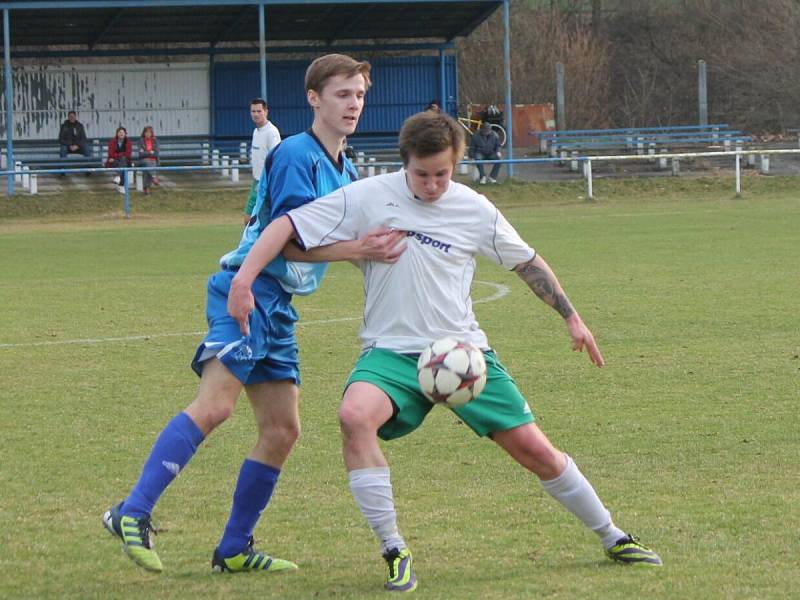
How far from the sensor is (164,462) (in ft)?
14.2

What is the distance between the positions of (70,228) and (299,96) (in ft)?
40.6

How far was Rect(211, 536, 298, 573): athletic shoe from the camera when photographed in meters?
4.46

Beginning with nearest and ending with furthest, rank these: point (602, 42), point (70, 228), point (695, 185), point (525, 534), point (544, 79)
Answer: point (525, 534), point (70, 228), point (695, 185), point (544, 79), point (602, 42)

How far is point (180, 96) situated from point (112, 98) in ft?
5.48

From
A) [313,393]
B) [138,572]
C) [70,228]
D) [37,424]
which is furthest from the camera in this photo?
[70,228]

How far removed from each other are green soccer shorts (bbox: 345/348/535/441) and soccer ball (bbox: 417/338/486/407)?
7 cm

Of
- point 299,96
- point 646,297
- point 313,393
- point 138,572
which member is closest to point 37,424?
point 313,393

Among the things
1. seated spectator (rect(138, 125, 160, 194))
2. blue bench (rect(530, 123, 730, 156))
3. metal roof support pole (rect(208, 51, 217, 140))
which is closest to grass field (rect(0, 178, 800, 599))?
seated spectator (rect(138, 125, 160, 194))

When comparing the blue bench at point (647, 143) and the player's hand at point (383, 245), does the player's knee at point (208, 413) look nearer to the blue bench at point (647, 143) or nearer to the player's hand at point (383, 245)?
the player's hand at point (383, 245)

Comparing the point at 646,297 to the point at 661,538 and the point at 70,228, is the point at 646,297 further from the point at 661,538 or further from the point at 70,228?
the point at 70,228

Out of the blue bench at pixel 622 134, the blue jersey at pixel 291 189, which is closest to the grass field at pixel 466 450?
the blue jersey at pixel 291 189

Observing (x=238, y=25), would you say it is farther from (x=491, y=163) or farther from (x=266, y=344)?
(x=266, y=344)

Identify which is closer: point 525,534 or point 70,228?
point 525,534

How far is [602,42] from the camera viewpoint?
52.6 metres
